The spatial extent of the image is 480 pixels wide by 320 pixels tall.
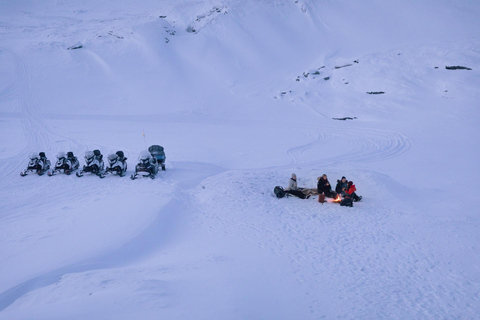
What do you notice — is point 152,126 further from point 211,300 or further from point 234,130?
point 211,300

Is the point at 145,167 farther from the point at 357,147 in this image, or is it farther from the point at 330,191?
the point at 357,147

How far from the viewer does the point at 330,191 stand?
1141 centimetres

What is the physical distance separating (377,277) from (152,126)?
23.3 m

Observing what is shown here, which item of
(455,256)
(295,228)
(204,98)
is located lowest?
(455,256)

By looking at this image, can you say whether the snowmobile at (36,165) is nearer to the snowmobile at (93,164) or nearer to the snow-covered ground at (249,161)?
the snow-covered ground at (249,161)

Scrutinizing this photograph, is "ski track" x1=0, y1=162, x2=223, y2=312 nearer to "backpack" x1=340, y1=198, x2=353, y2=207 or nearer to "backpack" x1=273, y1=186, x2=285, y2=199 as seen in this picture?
"backpack" x1=273, y1=186, x2=285, y2=199

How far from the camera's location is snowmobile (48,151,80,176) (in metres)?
14.3

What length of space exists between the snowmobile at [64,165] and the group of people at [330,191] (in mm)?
10073

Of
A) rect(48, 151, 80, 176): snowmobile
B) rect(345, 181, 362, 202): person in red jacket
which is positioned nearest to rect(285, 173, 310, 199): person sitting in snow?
rect(345, 181, 362, 202): person in red jacket

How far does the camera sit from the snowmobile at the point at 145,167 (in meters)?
14.0

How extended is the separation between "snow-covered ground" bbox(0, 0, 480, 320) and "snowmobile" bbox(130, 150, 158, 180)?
46cm

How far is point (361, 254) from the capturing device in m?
7.66

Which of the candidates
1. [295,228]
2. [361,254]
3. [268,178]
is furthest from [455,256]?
[268,178]

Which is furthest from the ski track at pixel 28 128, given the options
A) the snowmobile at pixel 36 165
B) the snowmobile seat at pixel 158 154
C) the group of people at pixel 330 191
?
the group of people at pixel 330 191
